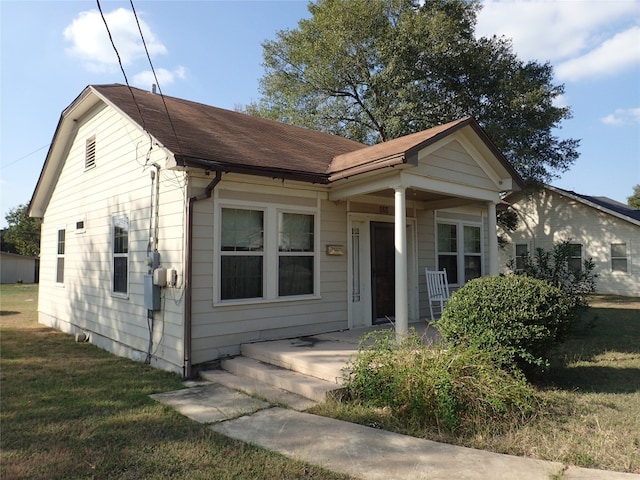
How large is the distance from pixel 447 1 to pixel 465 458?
61.6ft

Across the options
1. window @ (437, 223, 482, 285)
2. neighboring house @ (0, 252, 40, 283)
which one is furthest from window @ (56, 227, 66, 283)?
neighboring house @ (0, 252, 40, 283)

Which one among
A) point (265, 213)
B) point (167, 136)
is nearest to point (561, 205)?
point (265, 213)

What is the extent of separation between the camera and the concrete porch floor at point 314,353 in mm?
5043

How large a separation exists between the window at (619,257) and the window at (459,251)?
37.2ft

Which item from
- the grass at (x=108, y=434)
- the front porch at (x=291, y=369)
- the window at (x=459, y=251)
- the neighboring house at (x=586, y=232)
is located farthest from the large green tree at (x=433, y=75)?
the grass at (x=108, y=434)

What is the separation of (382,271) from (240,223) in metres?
3.30

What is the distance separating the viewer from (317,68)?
1889 cm

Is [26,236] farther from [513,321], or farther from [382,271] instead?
[513,321]

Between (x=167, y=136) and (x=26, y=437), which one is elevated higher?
(x=167, y=136)

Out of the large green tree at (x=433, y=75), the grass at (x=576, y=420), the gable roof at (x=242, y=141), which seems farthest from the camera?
the large green tree at (x=433, y=75)

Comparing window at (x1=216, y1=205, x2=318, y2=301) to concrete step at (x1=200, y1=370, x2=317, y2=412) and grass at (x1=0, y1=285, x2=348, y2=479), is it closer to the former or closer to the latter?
concrete step at (x1=200, y1=370, x2=317, y2=412)

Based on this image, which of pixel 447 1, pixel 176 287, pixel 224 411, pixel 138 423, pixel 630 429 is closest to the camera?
pixel 630 429

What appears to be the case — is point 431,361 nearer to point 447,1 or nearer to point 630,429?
point 630,429

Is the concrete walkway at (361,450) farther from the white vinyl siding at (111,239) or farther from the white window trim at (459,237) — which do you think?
the white window trim at (459,237)
